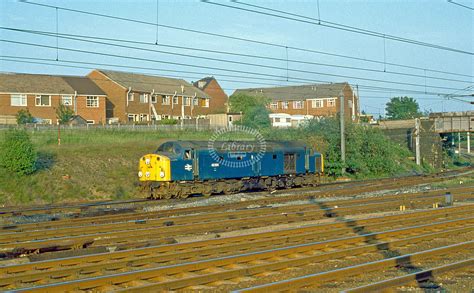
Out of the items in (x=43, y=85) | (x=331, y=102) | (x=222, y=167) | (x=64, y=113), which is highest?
(x=43, y=85)

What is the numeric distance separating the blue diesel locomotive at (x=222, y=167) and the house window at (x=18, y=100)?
3286 centimetres

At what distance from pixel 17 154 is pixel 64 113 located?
26.8 m

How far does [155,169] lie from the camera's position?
2744 centimetres

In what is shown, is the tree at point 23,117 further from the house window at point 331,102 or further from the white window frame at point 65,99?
the house window at point 331,102

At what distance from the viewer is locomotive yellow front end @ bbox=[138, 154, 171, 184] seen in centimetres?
2700

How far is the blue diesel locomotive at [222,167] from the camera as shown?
27.5 m

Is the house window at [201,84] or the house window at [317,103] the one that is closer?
the house window at [317,103]

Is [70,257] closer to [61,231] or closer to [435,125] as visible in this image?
[61,231]

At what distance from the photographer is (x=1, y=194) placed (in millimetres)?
28750

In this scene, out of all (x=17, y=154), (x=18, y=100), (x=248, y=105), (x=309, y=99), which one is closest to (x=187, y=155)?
(x=17, y=154)

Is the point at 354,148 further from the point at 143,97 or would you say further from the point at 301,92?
the point at 301,92

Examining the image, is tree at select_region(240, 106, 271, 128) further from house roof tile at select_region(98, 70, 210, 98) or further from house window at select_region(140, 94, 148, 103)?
house roof tile at select_region(98, 70, 210, 98)

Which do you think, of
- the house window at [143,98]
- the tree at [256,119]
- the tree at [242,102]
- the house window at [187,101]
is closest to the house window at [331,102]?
the tree at [242,102]

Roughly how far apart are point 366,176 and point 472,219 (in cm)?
2724
